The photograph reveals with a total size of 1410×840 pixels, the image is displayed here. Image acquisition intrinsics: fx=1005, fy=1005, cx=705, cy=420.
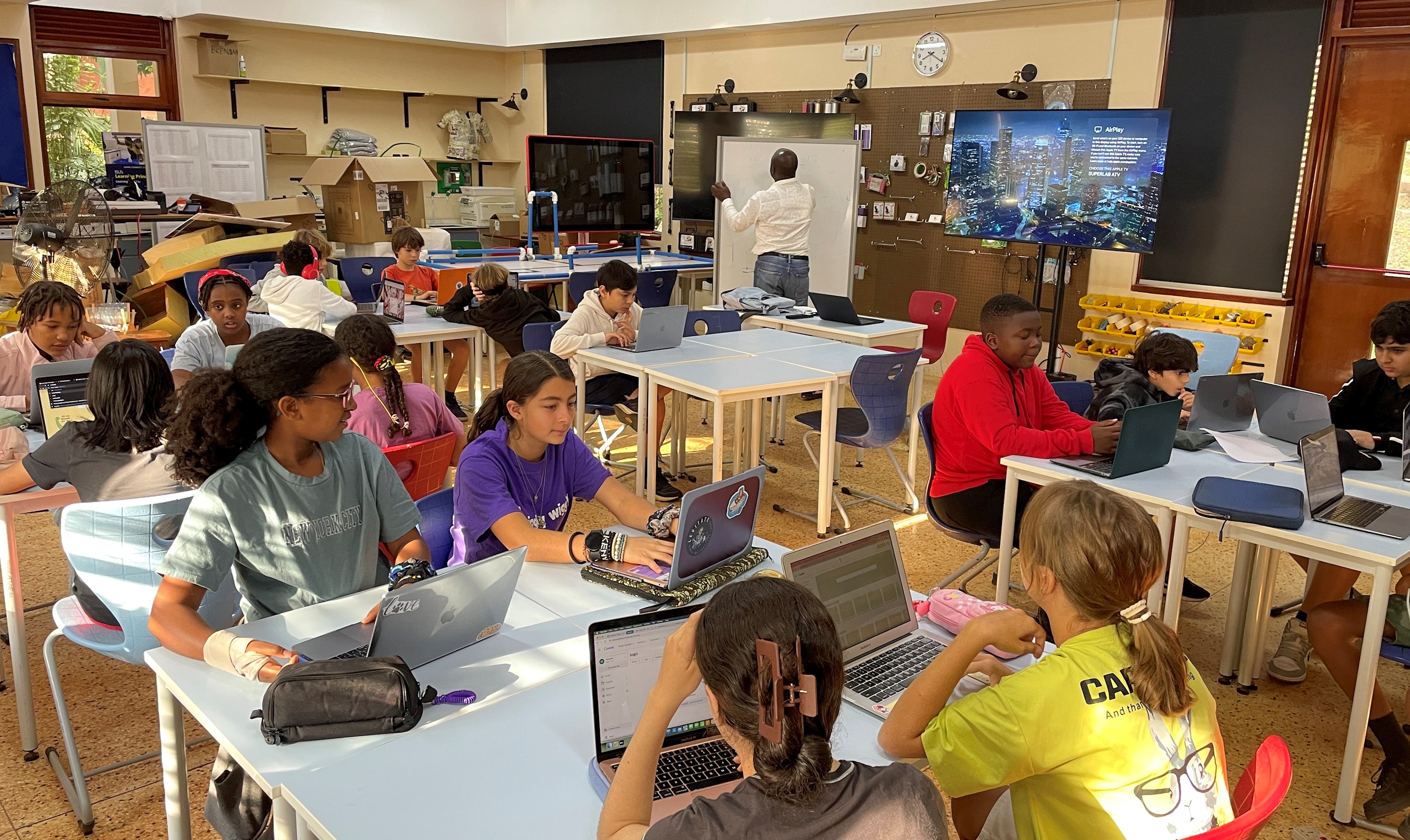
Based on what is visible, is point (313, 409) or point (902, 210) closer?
point (313, 409)

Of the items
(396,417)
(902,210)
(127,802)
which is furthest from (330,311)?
(902,210)

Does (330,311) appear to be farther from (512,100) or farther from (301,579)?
(512,100)

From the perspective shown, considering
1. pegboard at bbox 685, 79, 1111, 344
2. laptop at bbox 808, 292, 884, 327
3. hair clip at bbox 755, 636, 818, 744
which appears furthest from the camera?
pegboard at bbox 685, 79, 1111, 344

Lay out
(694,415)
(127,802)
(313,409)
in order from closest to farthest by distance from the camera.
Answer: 1. (313,409)
2. (127,802)
3. (694,415)

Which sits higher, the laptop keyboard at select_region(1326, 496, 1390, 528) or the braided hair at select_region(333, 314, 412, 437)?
the braided hair at select_region(333, 314, 412, 437)

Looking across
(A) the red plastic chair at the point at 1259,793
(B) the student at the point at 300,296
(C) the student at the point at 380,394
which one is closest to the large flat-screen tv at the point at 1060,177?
(B) the student at the point at 300,296

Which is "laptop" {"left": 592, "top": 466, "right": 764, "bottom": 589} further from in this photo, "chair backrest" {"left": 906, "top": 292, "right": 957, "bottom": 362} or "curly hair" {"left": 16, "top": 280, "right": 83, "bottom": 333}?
"chair backrest" {"left": 906, "top": 292, "right": 957, "bottom": 362}

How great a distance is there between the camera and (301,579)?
2.20 meters

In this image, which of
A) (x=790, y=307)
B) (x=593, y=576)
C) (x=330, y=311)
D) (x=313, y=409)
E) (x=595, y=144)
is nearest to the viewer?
(x=313, y=409)

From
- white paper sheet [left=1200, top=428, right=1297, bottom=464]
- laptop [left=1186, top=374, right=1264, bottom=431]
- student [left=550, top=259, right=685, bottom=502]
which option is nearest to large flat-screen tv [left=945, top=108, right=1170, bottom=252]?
laptop [left=1186, top=374, right=1264, bottom=431]

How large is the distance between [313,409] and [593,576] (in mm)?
724

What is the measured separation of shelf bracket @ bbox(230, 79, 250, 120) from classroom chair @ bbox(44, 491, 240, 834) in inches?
342

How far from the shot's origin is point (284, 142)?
9906 mm

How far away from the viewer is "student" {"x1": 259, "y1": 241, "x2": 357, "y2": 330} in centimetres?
557
